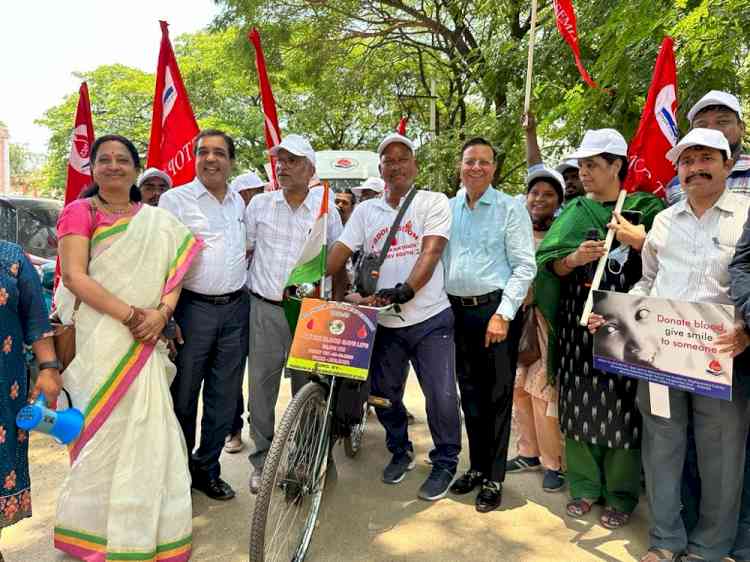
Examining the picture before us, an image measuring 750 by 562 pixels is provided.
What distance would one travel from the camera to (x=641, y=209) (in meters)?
2.81

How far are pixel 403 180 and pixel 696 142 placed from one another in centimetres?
140

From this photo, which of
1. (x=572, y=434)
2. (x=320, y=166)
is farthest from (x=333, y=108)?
(x=572, y=434)

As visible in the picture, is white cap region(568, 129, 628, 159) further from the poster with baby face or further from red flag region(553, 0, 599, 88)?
red flag region(553, 0, 599, 88)

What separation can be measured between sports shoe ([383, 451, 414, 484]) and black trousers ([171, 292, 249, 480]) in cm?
99

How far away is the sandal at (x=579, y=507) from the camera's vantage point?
297 cm

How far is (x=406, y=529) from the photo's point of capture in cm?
284

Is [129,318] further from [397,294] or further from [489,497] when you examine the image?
[489,497]

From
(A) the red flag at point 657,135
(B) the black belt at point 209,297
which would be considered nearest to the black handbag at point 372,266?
(B) the black belt at point 209,297

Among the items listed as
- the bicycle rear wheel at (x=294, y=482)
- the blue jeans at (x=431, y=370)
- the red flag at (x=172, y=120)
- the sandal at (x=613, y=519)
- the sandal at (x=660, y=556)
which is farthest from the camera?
the red flag at (x=172, y=120)

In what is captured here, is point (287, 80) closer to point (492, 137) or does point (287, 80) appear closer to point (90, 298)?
point (492, 137)

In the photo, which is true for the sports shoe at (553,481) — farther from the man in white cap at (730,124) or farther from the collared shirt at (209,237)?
the collared shirt at (209,237)

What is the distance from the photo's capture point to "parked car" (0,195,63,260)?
622cm

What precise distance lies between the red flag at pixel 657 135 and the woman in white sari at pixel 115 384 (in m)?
2.46

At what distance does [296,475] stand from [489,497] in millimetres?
1184
